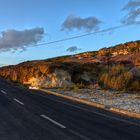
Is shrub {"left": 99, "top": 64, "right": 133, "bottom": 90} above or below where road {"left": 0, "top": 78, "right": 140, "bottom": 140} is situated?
above

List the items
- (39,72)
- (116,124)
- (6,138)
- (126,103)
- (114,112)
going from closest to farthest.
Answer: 1. (6,138)
2. (116,124)
3. (114,112)
4. (126,103)
5. (39,72)

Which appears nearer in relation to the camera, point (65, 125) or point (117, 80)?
point (65, 125)

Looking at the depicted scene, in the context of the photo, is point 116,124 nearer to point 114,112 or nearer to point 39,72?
point 114,112

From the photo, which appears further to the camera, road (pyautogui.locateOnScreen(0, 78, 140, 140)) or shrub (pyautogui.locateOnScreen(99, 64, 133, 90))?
shrub (pyautogui.locateOnScreen(99, 64, 133, 90))

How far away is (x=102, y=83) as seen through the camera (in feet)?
122

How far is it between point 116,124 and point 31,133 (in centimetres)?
337

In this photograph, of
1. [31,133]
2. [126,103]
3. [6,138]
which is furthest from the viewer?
[126,103]

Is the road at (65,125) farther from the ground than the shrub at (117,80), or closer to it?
closer to it

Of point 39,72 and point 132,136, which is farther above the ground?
point 39,72

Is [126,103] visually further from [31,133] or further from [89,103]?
[31,133]

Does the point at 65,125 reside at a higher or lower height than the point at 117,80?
lower

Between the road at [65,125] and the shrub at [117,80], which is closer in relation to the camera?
the road at [65,125]

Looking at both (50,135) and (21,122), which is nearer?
(50,135)

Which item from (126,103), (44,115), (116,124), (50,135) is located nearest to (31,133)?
(50,135)
